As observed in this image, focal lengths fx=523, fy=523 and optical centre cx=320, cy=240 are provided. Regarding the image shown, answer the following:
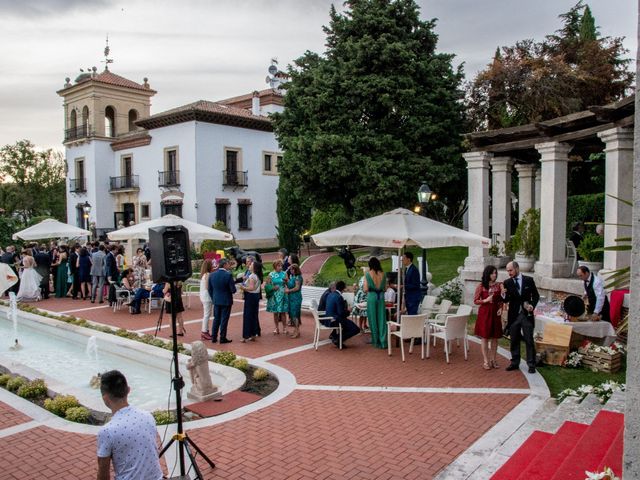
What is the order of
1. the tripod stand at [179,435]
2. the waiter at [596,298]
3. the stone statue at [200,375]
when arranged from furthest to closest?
the waiter at [596,298] < the stone statue at [200,375] < the tripod stand at [179,435]

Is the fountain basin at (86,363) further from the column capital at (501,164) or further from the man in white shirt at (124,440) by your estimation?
the column capital at (501,164)

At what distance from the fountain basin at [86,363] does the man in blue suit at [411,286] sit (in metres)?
3.99

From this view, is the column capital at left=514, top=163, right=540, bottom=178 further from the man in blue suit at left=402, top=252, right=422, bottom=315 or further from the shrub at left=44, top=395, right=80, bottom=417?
the shrub at left=44, top=395, right=80, bottom=417

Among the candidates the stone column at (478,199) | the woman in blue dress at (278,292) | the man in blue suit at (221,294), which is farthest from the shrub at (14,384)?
the stone column at (478,199)

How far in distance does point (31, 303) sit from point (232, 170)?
22.3 m

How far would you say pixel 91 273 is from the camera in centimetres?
1677

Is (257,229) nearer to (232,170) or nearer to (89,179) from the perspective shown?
(232,170)

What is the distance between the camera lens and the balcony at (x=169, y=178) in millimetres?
36625

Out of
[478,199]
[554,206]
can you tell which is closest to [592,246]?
[554,206]

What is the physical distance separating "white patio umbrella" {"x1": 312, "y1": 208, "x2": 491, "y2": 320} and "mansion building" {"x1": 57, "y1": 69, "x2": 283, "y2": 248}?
26.8 metres

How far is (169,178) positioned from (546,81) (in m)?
25.8

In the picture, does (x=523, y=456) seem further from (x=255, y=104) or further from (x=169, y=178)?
(x=255, y=104)

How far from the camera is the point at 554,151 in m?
12.9

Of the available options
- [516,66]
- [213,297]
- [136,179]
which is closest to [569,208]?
[516,66]
